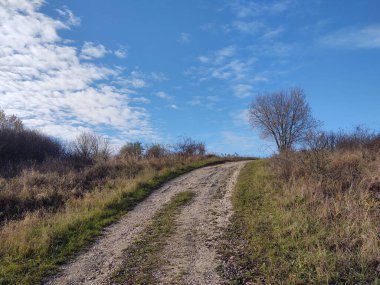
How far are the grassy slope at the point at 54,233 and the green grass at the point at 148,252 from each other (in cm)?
145

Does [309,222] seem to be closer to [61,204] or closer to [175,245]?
[175,245]

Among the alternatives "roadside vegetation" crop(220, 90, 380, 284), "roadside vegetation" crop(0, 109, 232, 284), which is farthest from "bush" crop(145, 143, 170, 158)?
"roadside vegetation" crop(220, 90, 380, 284)

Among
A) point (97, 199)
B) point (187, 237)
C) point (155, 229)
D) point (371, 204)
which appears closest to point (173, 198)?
point (97, 199)

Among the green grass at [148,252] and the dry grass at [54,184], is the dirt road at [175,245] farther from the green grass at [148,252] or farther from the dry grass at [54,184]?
the dry grass at [54,184]

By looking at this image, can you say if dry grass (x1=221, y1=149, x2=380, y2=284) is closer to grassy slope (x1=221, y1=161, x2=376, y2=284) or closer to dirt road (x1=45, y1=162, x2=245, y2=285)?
grassy slope (x1=221, y1=161, x2=376, y2=284)

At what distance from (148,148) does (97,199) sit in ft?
62.3

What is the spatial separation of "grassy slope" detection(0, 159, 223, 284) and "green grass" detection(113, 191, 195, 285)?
Result: 1.45 metres

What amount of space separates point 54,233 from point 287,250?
608 centimetres

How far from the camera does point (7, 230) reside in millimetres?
9336

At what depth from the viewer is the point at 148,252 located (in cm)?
781

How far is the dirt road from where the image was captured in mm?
6527

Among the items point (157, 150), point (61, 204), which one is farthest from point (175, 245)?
point (157, 150)

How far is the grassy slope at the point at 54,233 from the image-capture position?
23.1 ft

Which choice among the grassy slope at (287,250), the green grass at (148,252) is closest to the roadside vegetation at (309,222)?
the grassy slope at (287,250)
